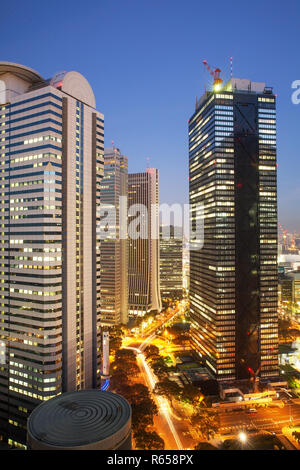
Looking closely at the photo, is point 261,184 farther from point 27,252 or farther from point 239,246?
point 27,252

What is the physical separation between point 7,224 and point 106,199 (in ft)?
313

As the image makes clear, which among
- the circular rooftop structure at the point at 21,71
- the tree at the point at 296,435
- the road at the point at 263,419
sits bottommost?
the road at the point at 263,419

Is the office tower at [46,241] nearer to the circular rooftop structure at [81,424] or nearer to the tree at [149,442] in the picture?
the circular rooftop structure at [81,424]

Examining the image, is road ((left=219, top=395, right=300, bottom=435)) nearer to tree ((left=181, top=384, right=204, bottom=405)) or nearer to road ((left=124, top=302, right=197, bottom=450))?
tree ((left=181, top=384, right=204, bottom=405))

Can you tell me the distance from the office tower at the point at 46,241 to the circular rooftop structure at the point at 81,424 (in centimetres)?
1787

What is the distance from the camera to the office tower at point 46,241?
244ft

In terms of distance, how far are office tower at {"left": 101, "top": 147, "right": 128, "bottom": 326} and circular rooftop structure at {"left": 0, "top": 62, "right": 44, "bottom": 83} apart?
271ft

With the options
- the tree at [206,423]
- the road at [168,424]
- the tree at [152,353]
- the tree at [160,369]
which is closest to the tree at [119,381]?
the road at [168,424]

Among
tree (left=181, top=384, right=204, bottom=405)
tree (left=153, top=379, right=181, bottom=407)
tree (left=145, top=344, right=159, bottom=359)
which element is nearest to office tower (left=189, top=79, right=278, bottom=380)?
tree (left=181, top=384, right=204, bottom=405)

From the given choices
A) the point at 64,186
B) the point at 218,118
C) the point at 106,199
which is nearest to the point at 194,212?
the point at 218,118

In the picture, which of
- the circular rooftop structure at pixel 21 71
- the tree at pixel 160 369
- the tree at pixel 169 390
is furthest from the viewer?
the tree at pixel 160 369

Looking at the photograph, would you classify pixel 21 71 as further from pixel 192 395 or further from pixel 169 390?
pixel 192 395

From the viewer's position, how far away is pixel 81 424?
5094 centimetres

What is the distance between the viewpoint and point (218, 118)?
10862 cm
